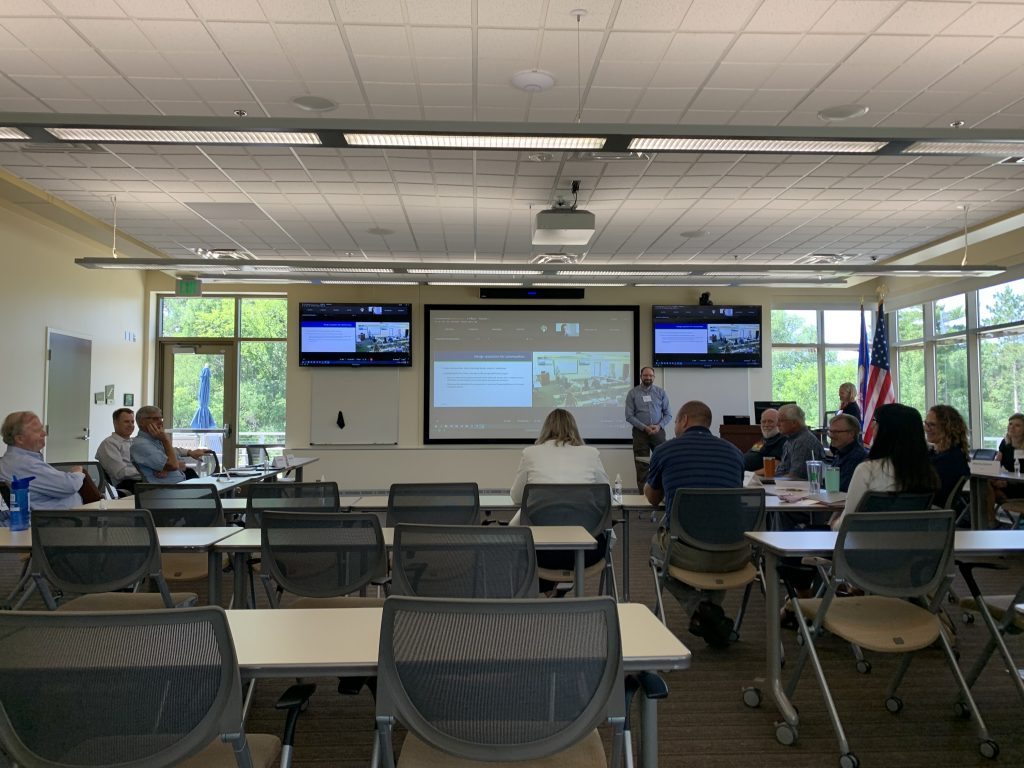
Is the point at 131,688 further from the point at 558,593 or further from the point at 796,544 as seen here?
the point at 558,593

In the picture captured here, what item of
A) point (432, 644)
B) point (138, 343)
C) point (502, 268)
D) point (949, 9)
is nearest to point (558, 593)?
→ point (432, 644)

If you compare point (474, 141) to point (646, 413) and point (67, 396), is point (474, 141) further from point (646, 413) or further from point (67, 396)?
point (67, 396)

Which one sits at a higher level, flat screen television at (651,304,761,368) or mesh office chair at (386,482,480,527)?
flat screen television at (651,304,761,368)

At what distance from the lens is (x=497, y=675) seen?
5.09ft

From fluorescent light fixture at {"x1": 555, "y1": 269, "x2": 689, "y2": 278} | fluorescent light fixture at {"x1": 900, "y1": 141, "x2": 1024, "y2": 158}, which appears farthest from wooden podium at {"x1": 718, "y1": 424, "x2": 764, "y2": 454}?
fluorescent light fixture at {"x1": 900, "y1": 141, "x2": 1024, "y2": 158}

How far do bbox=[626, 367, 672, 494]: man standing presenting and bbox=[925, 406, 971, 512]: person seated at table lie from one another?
5262 mm

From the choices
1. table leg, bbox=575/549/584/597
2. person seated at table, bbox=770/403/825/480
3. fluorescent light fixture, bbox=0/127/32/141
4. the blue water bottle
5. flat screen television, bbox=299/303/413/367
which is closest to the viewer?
table leg, bbox=575/549/584/597

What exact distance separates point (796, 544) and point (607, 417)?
8.42 meters

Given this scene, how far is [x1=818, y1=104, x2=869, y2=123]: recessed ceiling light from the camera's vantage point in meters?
5.21

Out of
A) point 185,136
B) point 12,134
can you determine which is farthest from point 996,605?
point 12,134

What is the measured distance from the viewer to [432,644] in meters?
1.56

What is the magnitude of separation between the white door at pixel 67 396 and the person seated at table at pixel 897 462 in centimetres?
838

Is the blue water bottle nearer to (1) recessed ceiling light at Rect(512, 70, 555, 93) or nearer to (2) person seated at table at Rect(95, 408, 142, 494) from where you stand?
(2) person seated at table at Rect(95, 408, 142, 494)

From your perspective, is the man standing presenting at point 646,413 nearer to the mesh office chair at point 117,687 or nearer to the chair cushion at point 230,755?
the chair cushion at point 230,755
